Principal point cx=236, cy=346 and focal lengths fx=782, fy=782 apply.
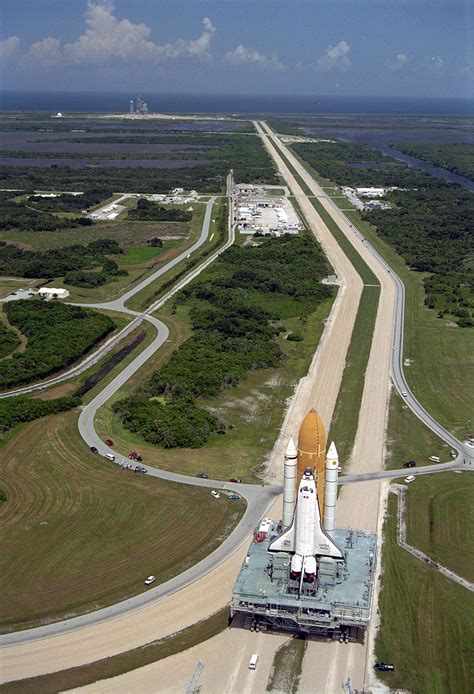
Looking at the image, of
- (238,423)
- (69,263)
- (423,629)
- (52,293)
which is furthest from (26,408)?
(69,263)

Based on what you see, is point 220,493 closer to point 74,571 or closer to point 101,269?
point 74,571

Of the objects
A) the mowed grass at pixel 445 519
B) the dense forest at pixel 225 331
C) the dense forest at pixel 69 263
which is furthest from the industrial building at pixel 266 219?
the mowed grass at pixel 445 519

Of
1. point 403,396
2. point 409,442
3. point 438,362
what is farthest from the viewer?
point 438,362

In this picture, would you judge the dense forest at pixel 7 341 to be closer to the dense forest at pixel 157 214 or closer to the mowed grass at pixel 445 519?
the mowed grass at pixel 445 519

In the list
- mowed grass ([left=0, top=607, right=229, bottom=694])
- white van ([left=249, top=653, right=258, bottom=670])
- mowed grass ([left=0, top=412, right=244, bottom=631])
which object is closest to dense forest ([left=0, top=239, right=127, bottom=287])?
mowed grass ([left=0, top=412, right=244, bottom=631])

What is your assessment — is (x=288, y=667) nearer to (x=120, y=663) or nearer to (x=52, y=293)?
(x=120, y=663)

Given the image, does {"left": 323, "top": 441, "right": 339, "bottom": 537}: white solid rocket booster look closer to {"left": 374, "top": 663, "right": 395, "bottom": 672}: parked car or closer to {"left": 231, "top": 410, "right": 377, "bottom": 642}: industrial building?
{"left": 231, "top": 410, "right": 377, "bottom": 642}: industrial building
